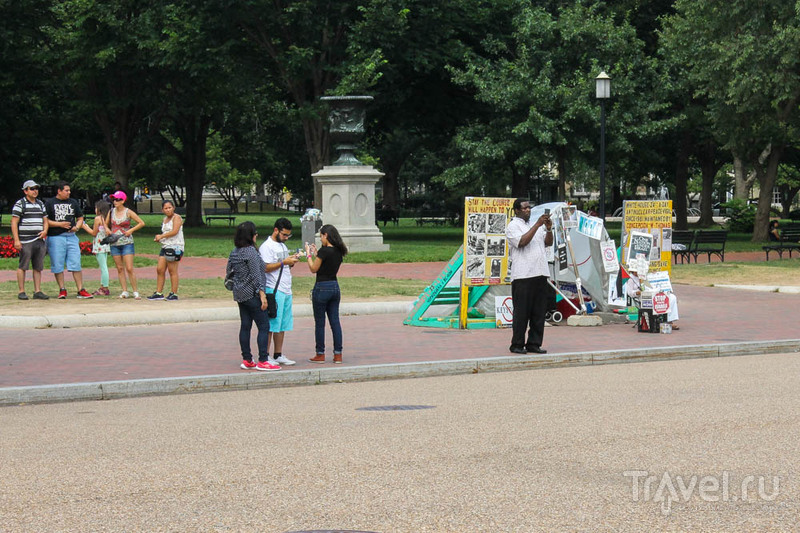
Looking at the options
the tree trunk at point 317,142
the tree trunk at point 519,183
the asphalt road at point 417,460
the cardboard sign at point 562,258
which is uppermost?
the tree trunk at point 317,142

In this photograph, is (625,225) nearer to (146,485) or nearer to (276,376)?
(276,376)

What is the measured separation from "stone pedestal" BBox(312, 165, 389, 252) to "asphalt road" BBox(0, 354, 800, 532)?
1963 centimetres

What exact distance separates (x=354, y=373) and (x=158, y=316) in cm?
529

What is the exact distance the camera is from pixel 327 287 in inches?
467

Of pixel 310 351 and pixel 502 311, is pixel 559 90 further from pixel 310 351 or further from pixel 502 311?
pixel 310 351

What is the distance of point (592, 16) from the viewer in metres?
38.8

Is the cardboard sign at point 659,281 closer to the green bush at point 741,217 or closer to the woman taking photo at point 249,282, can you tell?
the woman taking photo at point 249,282

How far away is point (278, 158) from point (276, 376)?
2529 inches

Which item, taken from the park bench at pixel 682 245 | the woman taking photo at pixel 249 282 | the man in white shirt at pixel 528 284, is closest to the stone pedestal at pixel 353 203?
the park bench at pixel 682 245

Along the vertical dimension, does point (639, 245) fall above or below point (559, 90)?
below

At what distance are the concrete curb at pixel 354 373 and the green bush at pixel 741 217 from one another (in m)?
40.8

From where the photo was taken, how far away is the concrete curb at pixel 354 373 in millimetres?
10008

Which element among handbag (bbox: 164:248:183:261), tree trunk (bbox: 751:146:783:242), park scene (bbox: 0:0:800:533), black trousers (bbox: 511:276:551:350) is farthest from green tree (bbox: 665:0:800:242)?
black trousers (bbox: 511:276:551:350)

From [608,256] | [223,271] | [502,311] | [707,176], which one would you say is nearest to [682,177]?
[707,176]
